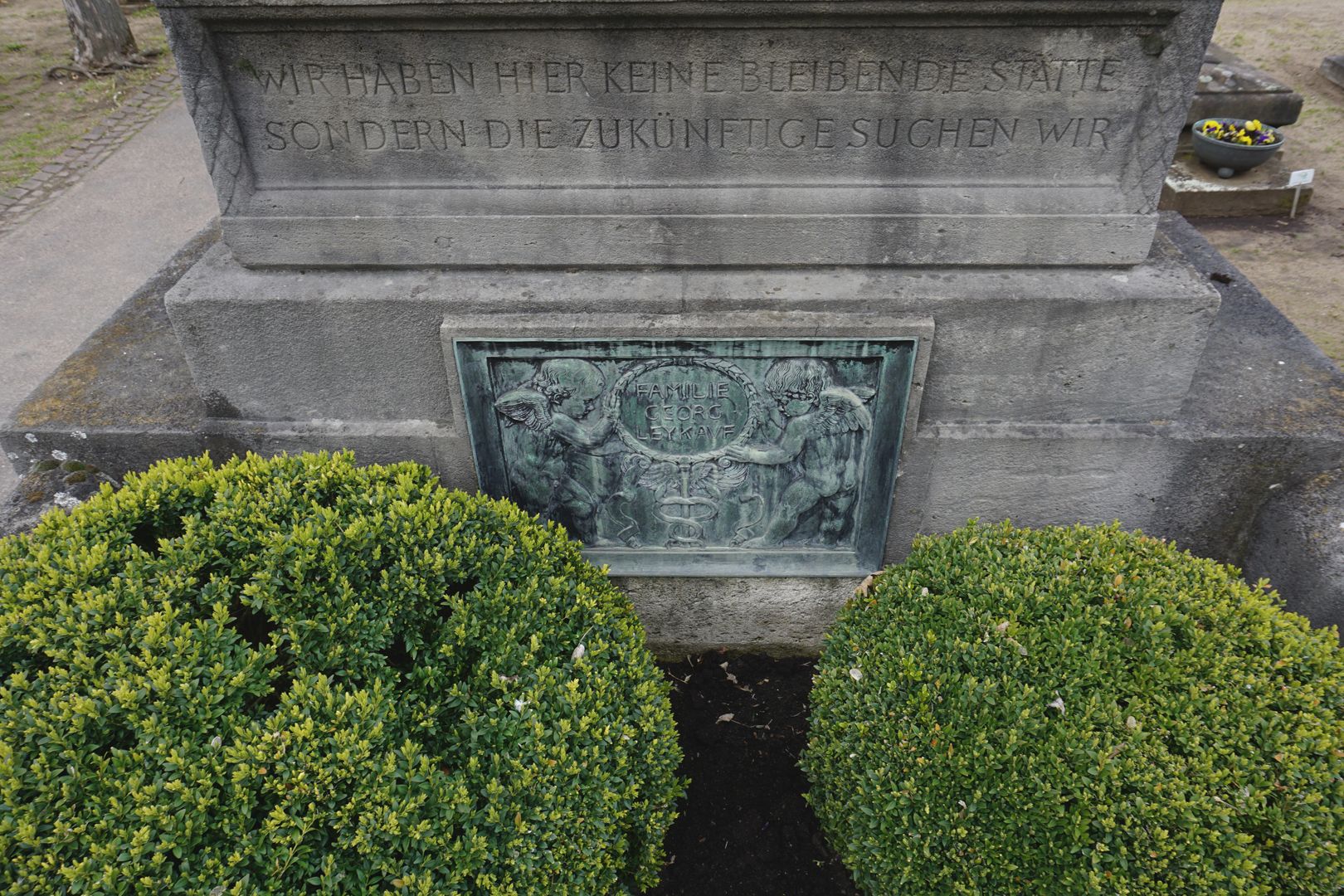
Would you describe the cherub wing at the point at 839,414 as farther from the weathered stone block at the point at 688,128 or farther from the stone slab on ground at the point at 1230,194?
the stone slab on ground at the point at 1230,194

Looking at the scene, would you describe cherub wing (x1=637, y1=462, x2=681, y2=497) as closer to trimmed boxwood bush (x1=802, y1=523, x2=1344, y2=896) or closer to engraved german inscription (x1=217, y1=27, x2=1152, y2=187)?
trimmed boxwood bush (x1=802, y1=523, x2=1344, y2=896)

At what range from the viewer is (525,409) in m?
2.98

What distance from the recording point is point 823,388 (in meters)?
2.91

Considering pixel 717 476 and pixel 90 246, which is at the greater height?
pixel 717 476

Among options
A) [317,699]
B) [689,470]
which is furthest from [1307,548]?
[317,699]

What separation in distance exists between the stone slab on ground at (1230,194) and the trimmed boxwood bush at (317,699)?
726 centimetres

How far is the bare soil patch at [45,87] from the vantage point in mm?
8484

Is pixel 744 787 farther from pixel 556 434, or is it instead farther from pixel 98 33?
pixel 98 33

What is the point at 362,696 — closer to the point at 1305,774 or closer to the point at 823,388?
the point at 823,388

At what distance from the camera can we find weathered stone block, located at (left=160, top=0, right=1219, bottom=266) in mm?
2482

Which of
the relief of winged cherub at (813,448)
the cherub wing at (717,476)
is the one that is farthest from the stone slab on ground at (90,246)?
the relief of winged cherub at (813,448)

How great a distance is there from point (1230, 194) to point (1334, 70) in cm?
487

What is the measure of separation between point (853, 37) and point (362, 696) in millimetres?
2246

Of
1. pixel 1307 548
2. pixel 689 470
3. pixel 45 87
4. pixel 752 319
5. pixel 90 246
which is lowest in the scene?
pixel 90 246
